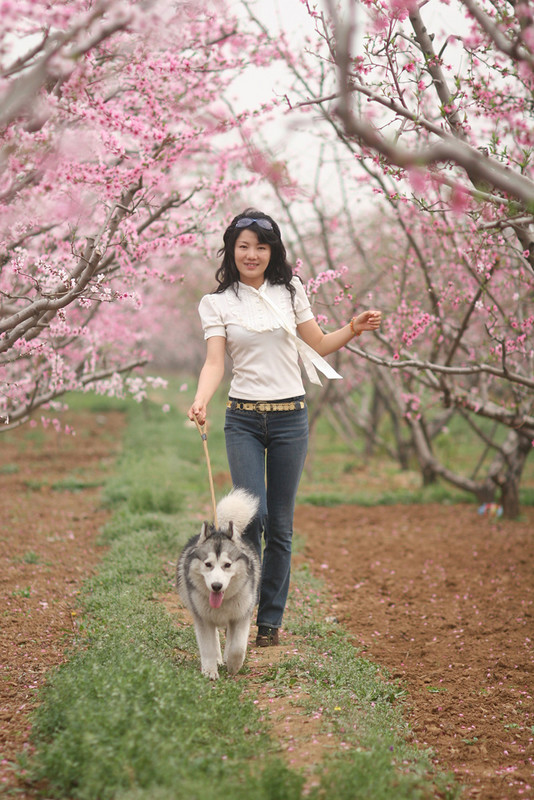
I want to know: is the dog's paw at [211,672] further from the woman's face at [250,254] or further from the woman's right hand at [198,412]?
the woman's face at [250,254]

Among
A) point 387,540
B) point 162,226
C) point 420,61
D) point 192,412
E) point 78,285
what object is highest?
point 420,61

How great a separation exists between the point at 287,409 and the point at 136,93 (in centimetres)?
426

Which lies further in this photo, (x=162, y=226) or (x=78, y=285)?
(x=162, y=226)

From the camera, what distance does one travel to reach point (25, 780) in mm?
3074

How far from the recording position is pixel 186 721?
3281 mm

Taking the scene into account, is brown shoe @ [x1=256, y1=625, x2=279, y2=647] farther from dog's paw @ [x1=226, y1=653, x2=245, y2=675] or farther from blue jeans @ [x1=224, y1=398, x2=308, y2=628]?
dog's paw @ [x1=226, y1=653, x2=245, y2=675]

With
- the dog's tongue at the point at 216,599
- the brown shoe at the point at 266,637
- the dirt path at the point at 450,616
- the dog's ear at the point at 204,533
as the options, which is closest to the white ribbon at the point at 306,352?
the dog's ear at the point at 204,533

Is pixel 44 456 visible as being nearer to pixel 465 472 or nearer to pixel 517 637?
pixel 465 472

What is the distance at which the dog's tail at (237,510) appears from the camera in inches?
173

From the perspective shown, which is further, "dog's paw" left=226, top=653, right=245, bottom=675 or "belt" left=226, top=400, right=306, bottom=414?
"belt" left=226, top=400, right=306, bottom=414

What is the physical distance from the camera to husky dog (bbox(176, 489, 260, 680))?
13.6ft

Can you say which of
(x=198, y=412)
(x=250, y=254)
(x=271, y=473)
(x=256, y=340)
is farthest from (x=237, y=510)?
(x=250, y=254)

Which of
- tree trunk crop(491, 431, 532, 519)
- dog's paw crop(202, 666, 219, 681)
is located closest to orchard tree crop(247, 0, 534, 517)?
tree trunk crop(491, 431, 532, 519)

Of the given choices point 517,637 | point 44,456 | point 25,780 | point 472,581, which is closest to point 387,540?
point 472,581
